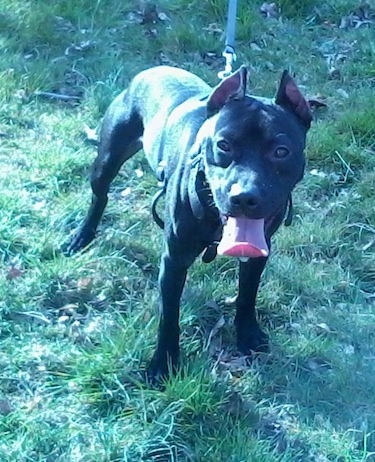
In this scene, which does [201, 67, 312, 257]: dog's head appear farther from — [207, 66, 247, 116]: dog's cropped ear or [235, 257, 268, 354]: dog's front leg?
[235, 257, 268, 354]: dog's front leg

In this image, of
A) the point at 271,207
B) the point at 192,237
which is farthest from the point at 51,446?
the point at 271,207

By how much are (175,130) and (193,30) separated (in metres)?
3.01

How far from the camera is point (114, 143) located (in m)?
4.23

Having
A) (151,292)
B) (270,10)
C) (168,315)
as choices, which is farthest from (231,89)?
(270,10)

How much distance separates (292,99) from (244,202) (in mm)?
411

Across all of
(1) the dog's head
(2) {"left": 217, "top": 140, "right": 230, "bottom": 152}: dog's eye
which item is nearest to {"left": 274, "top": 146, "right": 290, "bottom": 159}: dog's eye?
(1) the dog's head

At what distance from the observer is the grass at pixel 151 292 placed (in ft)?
11.7

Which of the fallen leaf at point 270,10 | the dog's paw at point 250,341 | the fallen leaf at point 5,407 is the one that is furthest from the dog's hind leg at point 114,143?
the fallen leaf at point 270,10

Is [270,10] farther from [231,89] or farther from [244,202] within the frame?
[244,202]

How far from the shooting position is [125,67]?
6.17 m

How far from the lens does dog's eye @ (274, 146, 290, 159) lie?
10.0 ft

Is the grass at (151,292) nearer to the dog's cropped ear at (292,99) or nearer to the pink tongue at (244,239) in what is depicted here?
the pink tongue at (244,239)

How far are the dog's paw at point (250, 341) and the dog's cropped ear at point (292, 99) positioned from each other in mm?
1095

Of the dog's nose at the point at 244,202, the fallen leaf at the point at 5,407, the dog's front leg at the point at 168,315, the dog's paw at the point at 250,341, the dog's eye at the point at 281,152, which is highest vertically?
the dog's eye at the point at 281,152
